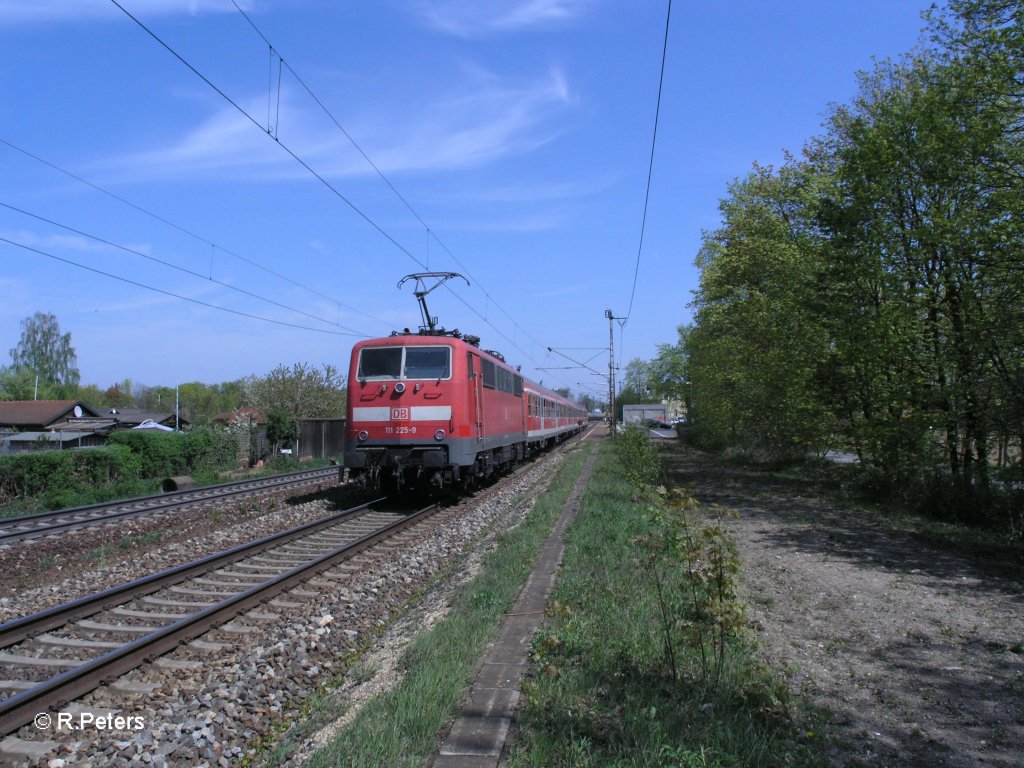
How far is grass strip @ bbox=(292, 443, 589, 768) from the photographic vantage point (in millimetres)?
3652

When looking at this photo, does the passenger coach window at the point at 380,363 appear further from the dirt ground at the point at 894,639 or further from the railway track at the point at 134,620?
the dirt ground at the point at 894,639

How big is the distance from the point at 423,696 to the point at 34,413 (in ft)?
170

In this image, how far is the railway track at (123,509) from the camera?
11.6m

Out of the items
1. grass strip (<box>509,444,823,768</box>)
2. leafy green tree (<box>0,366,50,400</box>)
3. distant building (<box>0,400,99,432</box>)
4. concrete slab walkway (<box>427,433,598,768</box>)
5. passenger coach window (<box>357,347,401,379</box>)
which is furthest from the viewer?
leafy green tree (<box>0,366,50,400</box>)

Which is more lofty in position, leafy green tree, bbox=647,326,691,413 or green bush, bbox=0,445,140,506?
A: leafy green tree, bbox=647,326,691,413

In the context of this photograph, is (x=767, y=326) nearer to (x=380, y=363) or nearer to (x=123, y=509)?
(x=380, y=363)

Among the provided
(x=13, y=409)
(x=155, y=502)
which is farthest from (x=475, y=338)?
(x=13, y=409)

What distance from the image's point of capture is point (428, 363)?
13867 millimetres

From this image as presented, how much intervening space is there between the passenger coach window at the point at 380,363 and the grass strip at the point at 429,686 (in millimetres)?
6595

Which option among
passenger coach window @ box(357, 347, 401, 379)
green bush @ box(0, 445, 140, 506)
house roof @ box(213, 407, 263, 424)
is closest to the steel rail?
passenger coach window @ box(357, 347, 401, 379)

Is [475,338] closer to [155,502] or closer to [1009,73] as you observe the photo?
[155,502]

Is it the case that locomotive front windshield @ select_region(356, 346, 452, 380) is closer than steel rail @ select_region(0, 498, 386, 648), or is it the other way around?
steel rail @ select_region(0, 498, 386, 648)

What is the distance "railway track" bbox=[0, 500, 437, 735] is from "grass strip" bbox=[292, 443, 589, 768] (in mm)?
2104

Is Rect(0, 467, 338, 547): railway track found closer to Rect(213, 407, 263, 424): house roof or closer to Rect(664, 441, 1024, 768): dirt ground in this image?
Answer: Rect(664, 441, 1024, 768): dirt ground
